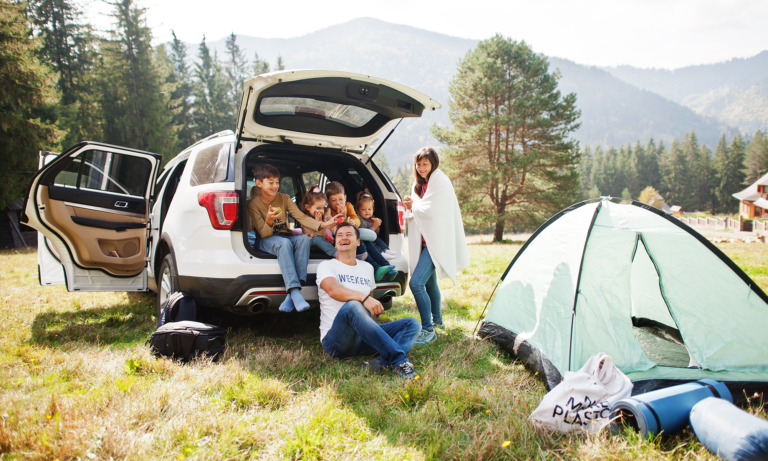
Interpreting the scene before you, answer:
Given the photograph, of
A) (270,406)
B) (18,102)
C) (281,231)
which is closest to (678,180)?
(281,231)

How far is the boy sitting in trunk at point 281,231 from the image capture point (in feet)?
9.66

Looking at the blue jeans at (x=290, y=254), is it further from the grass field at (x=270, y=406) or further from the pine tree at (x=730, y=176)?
the pine tree at (x=730, y=176)

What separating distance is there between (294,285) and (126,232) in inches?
115

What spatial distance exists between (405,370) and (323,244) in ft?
4.34

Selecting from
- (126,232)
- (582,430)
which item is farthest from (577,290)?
(126,232)

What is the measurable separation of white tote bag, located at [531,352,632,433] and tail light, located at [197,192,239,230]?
2.31 meters

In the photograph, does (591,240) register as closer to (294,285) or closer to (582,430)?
(582,430)

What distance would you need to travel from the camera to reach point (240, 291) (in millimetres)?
2854

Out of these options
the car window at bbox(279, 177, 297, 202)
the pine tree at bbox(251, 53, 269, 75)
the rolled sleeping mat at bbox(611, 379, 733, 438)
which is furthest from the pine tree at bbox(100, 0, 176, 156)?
the rolled sleeping mat at bbox(611, 379, 733, 438)

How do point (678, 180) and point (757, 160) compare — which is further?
point (678, 180)

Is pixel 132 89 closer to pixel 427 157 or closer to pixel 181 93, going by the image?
pixel 181 93

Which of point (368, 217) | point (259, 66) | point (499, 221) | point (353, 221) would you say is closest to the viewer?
point (353, 221)

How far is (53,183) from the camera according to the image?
4199 millimetres

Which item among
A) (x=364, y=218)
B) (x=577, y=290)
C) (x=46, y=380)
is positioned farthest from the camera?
(x=364, y=218)
